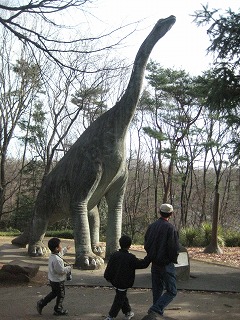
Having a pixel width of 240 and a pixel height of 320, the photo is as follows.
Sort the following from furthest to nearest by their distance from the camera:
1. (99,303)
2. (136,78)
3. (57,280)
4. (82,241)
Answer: (136,78) < (82,241) < (99,303) < (57,280)

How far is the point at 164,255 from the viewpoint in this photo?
469cm

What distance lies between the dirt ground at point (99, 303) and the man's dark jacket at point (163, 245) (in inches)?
34.8

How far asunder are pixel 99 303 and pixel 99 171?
2.90 m

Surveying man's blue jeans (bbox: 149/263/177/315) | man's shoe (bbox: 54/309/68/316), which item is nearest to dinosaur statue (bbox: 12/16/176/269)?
man's shoe (bbox: 54/309/68/316)

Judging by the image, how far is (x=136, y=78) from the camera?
8.41 meters

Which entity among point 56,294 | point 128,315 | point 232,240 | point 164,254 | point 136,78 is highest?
point 136,78

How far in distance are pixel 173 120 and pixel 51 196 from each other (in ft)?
60.0

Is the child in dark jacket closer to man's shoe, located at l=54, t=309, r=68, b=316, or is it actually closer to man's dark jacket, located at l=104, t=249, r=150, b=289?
man's dark jacket, located at l=104, t=249, r=150, b=289

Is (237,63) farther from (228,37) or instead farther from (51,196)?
(51,196)

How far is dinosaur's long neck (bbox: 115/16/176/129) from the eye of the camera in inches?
331

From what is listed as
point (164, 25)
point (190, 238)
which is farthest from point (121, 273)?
point (190, 238)

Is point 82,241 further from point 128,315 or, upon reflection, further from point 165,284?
point 165,284

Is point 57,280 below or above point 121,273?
below

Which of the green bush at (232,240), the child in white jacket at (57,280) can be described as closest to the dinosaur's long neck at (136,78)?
the child in white jacket at (57,280)
